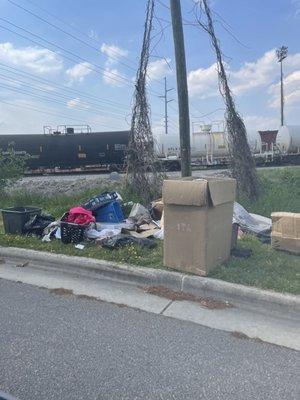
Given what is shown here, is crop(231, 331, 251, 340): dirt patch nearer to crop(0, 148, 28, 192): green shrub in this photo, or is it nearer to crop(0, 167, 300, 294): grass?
crop(0, 167, 300, 294): grass

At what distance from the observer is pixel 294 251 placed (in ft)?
19.2

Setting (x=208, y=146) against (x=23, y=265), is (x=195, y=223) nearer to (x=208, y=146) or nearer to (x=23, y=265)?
(x=23, y=265)

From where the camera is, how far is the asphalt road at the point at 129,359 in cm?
301

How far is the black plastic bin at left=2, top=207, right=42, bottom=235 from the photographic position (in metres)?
7.54

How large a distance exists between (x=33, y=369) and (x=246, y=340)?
1.83 meters

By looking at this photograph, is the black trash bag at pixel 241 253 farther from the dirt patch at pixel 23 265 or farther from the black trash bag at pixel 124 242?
the dirt patch at pixel 23 265

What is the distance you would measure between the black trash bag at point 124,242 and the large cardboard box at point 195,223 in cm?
101

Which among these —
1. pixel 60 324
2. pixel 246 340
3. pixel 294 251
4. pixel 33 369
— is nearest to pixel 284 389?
pixel 246 340

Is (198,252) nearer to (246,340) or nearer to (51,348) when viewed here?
(246,340)

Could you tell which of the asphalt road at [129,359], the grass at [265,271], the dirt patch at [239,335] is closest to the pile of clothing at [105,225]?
the grass at [265,271]

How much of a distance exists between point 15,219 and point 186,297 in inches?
159

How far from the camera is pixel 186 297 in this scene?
15.8ft

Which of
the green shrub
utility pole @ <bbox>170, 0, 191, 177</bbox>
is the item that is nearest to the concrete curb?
utility pole @ <bbox>170, 0, 191, 177</bbox>

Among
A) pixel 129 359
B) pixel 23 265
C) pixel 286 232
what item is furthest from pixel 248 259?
pixel 23 265
